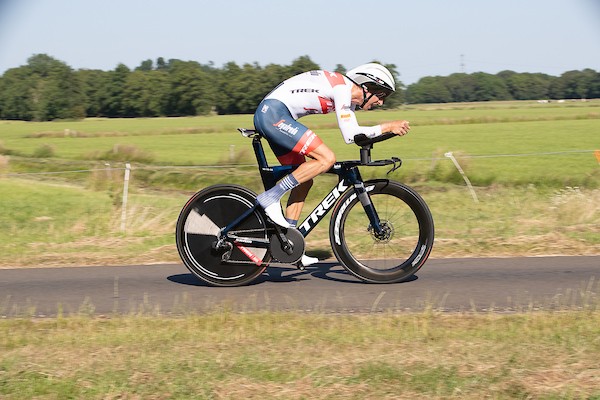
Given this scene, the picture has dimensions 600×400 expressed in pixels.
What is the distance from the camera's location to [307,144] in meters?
7.12

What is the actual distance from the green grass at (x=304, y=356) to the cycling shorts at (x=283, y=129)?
65.2 inches

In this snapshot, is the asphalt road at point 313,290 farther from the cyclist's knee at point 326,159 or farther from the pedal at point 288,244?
the cyclist's knee at point 326,159

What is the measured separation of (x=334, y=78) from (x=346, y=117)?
349mm

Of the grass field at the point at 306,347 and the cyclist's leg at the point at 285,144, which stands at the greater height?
the cyclist's leg at the point at 285,144

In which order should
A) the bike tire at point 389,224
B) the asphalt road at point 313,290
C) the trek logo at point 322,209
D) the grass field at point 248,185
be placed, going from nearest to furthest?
the asphalt road at point 313,290 → the bike tire at point 389,224 → the trek logo at point 322,209 → the grass field at point 248,185

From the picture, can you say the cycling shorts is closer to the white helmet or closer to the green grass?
the white helmet

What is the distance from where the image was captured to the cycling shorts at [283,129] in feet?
23.3

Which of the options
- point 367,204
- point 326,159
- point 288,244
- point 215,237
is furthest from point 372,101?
point 215,237

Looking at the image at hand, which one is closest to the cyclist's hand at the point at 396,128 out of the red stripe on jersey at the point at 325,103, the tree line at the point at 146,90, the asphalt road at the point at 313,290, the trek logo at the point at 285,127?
the red stripe on jersey at the point at 325,103

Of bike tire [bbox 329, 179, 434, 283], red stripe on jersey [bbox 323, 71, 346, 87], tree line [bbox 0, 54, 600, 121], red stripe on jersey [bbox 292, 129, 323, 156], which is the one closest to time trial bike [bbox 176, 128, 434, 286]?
bike tire [bbox 329, 179, 434, 283]

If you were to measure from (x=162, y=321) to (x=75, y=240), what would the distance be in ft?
17.1

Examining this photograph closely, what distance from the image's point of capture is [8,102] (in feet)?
252

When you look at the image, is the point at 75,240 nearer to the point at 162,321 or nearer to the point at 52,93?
the point at 162,321

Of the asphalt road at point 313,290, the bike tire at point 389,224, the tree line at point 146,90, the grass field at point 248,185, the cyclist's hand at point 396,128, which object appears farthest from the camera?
the tree line at point 146,90
